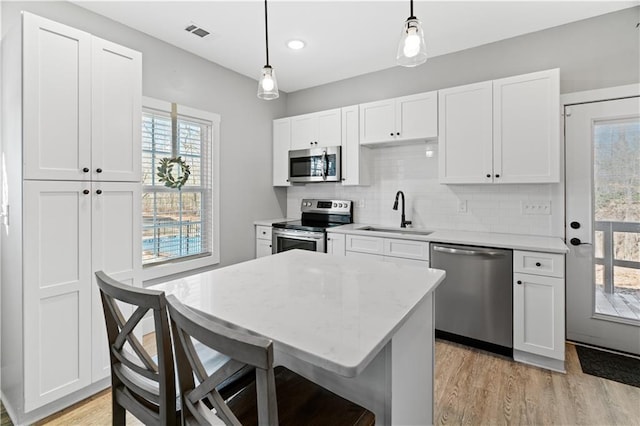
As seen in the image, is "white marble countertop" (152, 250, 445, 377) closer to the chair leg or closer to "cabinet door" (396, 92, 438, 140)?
the chair leg

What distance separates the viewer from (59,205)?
6.31 feet

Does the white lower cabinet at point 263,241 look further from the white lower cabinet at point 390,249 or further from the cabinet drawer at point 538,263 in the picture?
the cabinet drawer at point 538,263

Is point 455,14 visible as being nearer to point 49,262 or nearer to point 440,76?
point 440,76

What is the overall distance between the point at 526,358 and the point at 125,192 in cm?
327

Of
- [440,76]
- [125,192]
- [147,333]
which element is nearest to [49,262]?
[125,192]

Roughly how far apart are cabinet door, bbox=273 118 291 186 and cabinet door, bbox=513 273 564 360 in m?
2.86

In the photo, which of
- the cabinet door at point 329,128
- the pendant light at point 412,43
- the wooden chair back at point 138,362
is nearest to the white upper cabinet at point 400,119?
the cabinet door at point 329,128

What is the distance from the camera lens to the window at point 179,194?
118 inches

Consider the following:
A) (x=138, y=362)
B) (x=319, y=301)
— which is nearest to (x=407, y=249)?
(x=319, y=301)

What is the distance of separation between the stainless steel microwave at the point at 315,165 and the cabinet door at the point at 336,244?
718mm

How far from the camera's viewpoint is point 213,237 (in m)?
3.54

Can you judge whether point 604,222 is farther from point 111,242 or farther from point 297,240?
point 111,242

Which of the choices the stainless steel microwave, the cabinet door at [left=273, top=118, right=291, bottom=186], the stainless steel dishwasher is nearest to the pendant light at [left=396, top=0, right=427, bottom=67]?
the stainless steel dishwasher

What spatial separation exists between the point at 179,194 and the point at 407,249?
2.37m
